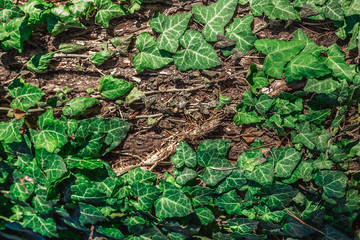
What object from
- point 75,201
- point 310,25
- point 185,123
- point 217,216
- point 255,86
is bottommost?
point 217,216

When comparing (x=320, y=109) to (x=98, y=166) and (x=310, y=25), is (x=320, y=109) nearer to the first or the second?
Answer: (x=310, y=25)

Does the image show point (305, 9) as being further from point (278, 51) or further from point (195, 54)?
point (195, 54)

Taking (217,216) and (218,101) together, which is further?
(217,216)

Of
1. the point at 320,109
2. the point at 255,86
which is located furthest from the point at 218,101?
the point at 320,109

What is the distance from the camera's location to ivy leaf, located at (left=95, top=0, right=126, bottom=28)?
1.50m

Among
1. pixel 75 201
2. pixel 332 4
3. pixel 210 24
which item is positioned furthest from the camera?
pixel 75 201

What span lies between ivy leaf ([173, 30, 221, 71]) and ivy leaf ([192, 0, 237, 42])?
0.05 metres

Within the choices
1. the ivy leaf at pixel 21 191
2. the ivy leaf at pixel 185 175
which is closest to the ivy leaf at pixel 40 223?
the ivy leaf at pixel 21 191

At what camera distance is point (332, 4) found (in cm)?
139

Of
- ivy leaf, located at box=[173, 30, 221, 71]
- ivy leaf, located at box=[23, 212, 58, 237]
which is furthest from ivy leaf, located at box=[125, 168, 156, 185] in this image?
ivy leaf, located at box=[23, 212, 58, 237]

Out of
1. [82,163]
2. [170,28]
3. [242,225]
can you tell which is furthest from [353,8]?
[82,163]

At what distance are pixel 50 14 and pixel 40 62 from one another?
1.03 feet

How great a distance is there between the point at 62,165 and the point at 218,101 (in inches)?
45.6

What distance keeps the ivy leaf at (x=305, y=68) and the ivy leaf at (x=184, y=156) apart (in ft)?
2.58
